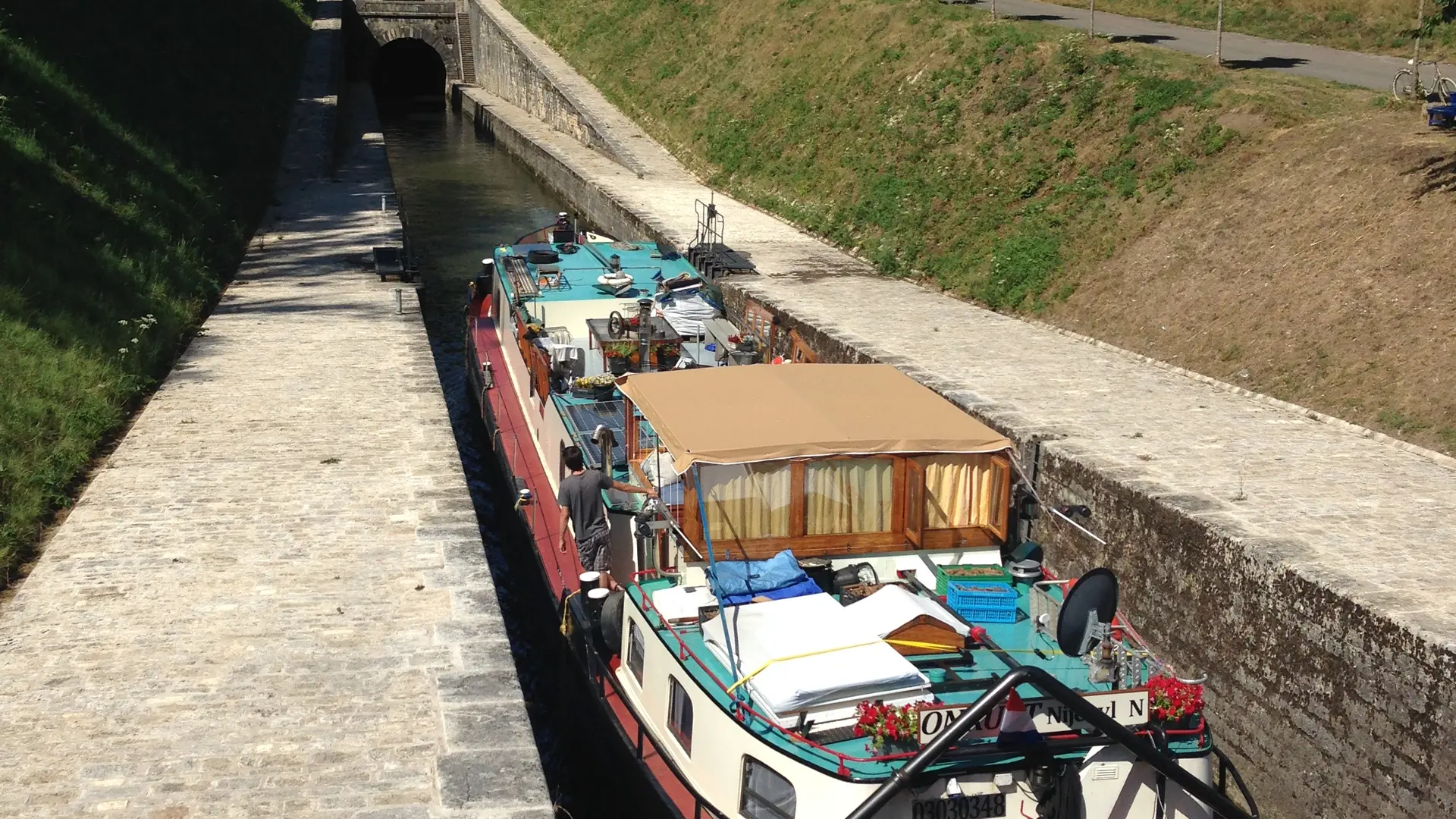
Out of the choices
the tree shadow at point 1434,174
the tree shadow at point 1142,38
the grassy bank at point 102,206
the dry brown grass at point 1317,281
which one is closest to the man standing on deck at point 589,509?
the grassy bank at point 102,206

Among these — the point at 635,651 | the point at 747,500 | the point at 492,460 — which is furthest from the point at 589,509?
the point at 492,460

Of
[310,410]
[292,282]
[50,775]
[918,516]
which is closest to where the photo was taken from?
[50,775]

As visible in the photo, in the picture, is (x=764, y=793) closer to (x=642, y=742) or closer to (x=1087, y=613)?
(x=642, y=742)

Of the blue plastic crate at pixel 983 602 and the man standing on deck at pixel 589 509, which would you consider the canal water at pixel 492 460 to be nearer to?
the man standing on deck at pixel 589 509

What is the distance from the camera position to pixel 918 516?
10.2m

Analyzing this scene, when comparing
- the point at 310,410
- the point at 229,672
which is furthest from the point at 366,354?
the point at 229,672

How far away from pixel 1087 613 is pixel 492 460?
11.1 metres

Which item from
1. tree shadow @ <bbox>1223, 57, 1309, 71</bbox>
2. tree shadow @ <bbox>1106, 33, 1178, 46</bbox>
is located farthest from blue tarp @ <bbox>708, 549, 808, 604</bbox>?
tree shadow @ <bbox>1106, 33, 1178, 46</bbox>

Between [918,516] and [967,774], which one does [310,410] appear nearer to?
[918,516]

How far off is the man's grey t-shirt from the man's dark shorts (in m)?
0.04

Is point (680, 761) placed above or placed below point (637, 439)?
below

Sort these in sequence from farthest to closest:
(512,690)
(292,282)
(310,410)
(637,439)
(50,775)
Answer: (292,282) → (310,410) → (637,439) → (512,690) → (50,775)

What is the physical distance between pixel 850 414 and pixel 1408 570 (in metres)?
4.32

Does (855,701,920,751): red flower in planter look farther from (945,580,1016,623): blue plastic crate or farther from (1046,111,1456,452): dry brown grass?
(1046,111,1456,452): dry brown grass
